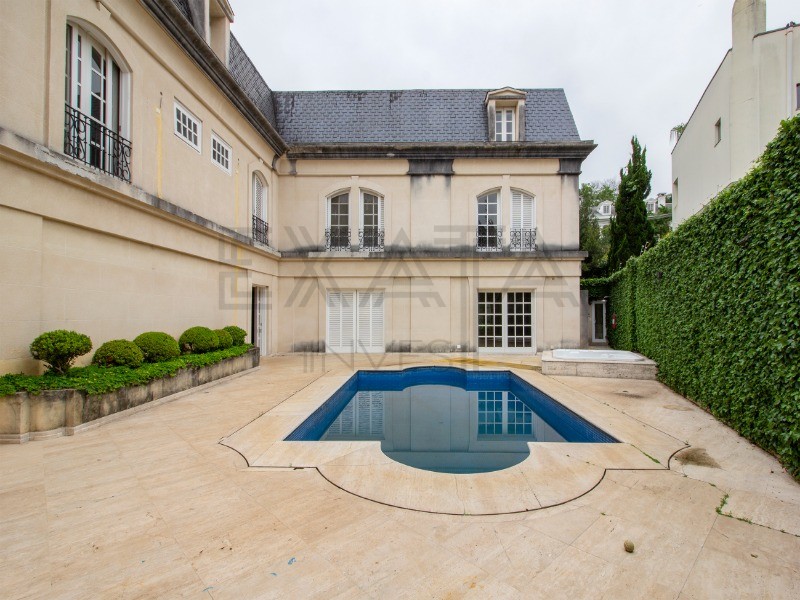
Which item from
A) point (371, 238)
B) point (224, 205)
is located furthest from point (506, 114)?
point (224, 205)

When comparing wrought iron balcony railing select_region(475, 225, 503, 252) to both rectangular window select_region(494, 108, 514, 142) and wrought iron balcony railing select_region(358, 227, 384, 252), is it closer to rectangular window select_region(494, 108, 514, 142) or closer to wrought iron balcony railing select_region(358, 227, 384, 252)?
rectangular window select_region(494, 108, 514, 142)

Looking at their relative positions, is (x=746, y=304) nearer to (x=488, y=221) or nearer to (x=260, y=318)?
(x=488, y=221)

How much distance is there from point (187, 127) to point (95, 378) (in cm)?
603

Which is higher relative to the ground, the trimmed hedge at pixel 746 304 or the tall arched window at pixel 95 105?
the tall arched window at pixel 95 105

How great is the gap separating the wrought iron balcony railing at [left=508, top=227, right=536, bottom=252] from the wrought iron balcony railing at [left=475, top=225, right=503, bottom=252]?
43 centimetres

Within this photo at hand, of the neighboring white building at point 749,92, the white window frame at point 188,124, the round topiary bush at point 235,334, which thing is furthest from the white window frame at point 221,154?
the neighboring white building at point 749,92

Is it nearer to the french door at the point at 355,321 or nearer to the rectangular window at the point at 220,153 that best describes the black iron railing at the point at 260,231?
the rectangular window at the point at 220,153

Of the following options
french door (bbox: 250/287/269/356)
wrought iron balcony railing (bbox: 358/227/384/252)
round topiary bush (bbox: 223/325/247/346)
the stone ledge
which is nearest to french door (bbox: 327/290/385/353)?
wrought iron balcony railing (bbox: 358/227/384/252)

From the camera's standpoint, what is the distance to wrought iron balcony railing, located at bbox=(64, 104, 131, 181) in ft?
18.1

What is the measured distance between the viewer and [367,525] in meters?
2.68

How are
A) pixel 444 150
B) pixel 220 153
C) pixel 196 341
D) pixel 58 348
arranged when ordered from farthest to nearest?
pixel 444 150 < pixel 220 153 < pixel 196 341 < pixel 58 348

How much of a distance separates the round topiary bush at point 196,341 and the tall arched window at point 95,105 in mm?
3125

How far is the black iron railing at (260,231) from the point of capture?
1141 cm

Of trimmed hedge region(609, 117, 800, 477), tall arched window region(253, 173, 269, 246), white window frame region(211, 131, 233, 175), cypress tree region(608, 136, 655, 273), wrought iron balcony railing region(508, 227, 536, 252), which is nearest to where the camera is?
trimmed hedge region(609, 117, 800, 477)
